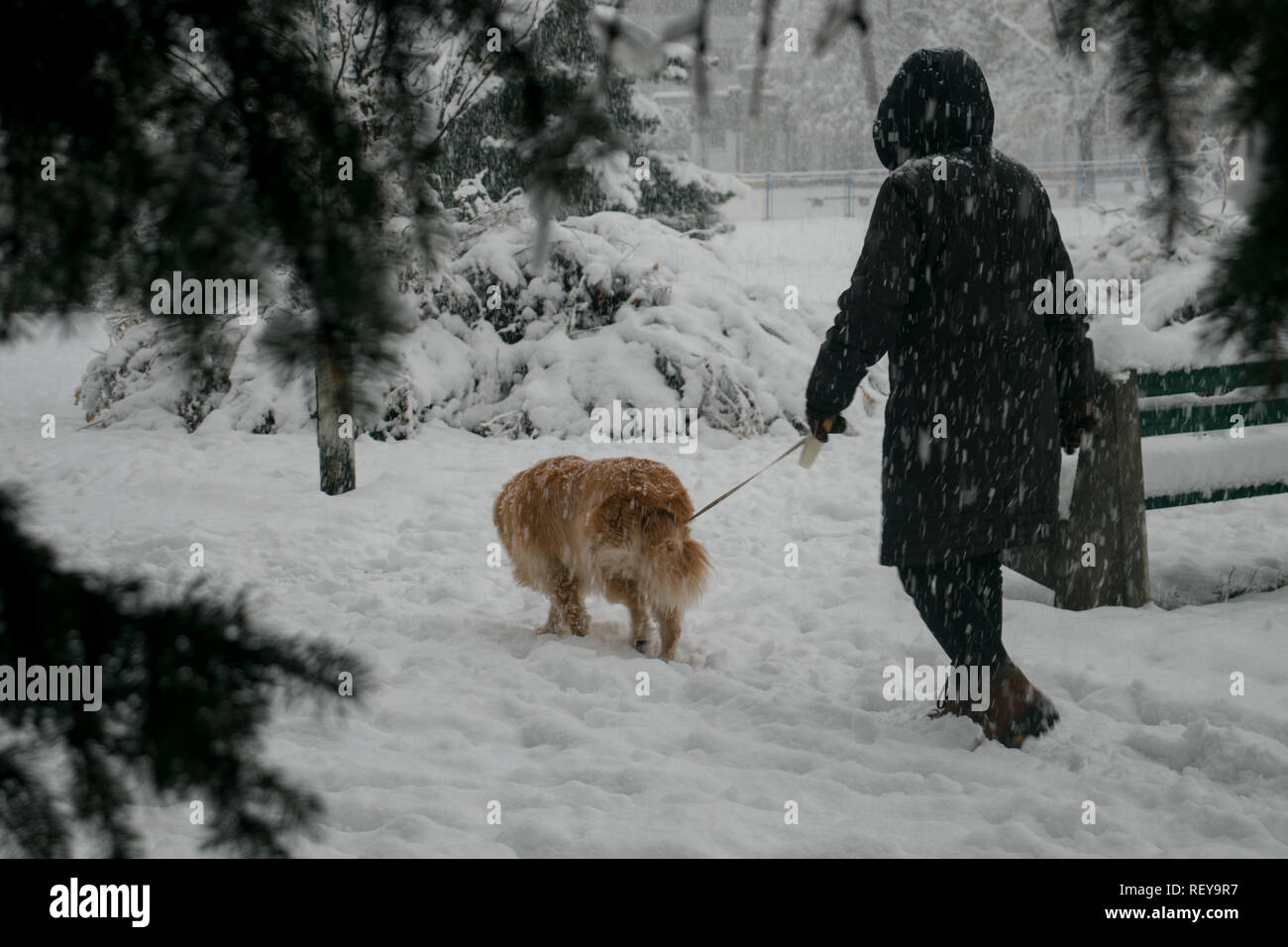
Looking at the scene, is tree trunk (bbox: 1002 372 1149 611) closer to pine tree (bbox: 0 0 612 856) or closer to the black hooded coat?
the black hooded coat

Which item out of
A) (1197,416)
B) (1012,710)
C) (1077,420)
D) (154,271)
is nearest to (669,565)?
(1012,710)

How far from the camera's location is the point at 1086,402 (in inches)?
143

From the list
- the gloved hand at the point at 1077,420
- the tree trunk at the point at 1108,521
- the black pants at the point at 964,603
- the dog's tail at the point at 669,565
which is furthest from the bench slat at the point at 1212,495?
the dog's tail at the point at 669,565

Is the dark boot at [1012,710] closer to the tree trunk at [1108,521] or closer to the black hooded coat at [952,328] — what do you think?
the black hooded coat at [952,328]

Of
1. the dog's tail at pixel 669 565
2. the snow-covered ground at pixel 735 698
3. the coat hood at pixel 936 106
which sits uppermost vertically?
the coat hood at pixel 936 106

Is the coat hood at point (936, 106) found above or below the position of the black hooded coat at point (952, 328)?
above

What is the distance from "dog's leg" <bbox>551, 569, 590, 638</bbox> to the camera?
4.88 m

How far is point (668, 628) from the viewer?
4617mm

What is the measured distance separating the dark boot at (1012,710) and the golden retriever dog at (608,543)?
59.2 inches

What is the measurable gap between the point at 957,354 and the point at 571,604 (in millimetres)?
2447

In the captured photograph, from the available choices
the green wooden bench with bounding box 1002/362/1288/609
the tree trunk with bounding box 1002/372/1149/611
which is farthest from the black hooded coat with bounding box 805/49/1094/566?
the green wooden bench with bounding box 1002/362/1288/609

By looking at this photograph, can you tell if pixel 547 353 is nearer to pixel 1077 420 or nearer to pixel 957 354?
pixel 1077 420

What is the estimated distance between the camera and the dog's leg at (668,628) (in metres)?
4.57
